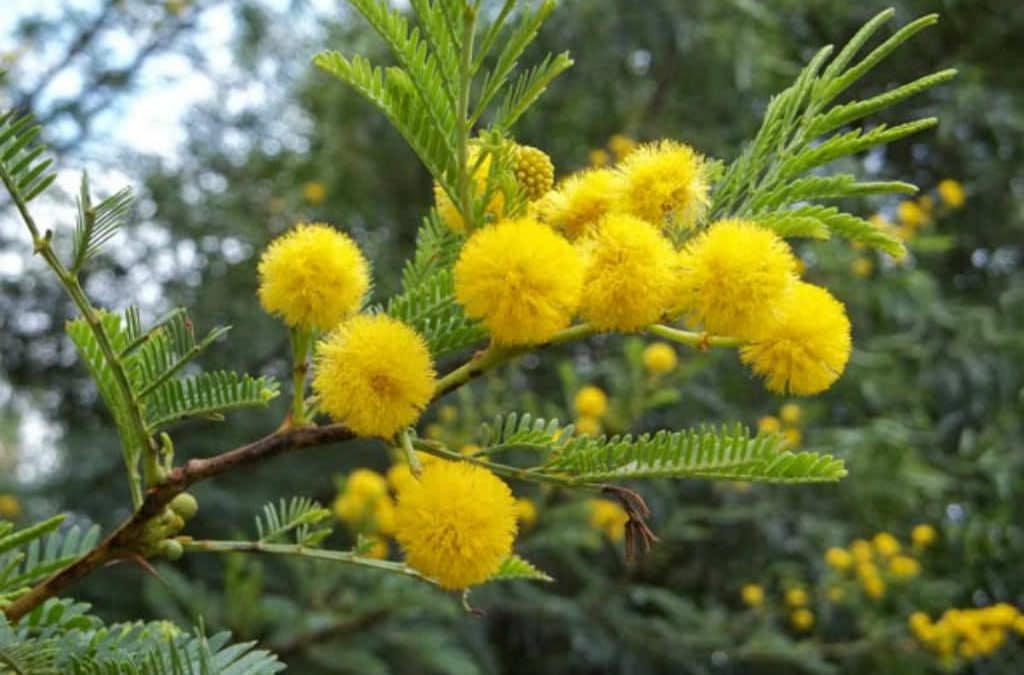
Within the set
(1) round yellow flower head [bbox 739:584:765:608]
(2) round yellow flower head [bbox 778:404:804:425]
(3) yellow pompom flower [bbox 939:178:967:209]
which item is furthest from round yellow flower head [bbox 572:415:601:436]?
(3) yellow pompom flower [bbox 939:178:967:209]

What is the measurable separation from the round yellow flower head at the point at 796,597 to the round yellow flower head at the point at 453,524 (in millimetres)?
2582

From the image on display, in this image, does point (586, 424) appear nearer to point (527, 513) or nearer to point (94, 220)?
point (527, 513)

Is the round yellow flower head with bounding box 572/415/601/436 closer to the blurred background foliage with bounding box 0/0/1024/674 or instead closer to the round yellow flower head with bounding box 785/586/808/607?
the blurred background foliage with bounding box 0/0/1024/674

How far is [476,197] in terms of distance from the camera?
862 mm

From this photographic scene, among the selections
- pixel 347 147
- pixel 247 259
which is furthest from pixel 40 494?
pixel 347 147

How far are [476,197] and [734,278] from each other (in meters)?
0.22

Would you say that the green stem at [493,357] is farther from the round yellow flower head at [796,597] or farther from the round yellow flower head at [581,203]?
the round yellow flower head at [796,597]

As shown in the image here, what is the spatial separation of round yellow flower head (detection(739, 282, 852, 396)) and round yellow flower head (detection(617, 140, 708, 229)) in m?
0.13

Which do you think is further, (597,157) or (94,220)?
(597,157)

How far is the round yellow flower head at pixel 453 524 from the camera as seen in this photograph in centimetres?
79

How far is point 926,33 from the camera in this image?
3895mm

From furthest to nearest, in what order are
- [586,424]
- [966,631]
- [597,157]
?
[597,157] → [966,631] → [586,424]

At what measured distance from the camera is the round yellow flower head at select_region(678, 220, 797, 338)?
79cm

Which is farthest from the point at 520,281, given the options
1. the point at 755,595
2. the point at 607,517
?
the point at 755,595
